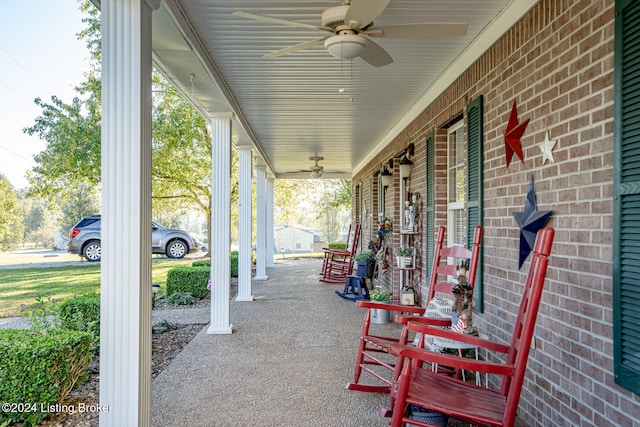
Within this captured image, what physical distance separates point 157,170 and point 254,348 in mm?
6487

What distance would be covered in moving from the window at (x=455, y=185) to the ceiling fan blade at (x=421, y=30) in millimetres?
1661

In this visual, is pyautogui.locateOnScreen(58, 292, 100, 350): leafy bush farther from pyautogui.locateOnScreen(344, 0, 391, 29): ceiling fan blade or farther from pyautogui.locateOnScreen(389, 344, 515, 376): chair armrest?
pyautogui.locateOnScreen(344, 0, 391, 29): ceiling fan blade

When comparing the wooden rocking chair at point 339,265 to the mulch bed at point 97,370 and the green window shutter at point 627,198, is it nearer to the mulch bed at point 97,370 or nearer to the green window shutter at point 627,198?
the mulch bed at point 97,370

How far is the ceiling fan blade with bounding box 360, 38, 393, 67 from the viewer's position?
263cm

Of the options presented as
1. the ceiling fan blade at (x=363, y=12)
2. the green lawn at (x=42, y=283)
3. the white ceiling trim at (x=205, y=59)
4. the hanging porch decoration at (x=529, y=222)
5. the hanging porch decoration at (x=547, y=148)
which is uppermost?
the white ceiling trim at (x=205, y=59)

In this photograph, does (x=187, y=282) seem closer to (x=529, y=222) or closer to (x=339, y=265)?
(x=339, y=265)

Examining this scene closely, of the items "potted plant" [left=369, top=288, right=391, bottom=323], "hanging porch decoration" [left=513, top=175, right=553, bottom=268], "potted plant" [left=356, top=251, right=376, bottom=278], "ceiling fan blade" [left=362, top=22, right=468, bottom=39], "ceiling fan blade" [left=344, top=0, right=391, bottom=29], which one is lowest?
"potted plant" [left=369, top=288, right=391, bottom=323]

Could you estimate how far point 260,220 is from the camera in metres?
9.08

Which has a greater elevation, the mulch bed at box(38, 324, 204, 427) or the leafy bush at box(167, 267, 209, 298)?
the leafy bush at box(167, 267, 209, 298)

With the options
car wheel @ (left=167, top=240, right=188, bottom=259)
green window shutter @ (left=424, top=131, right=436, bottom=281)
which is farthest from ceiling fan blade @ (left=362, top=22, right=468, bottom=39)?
car wheel @ (left=167, top=240, right=188, bottom=259)

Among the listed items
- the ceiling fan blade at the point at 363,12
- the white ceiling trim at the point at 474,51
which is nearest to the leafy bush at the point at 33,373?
the ceiling fan blade at the point at 363,12

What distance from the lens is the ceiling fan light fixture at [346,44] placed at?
8.15 ft

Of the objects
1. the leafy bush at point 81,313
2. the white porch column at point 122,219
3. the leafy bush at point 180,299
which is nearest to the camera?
the white porch column at point 122,219

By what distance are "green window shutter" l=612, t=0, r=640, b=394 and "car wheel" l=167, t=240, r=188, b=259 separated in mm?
13037
